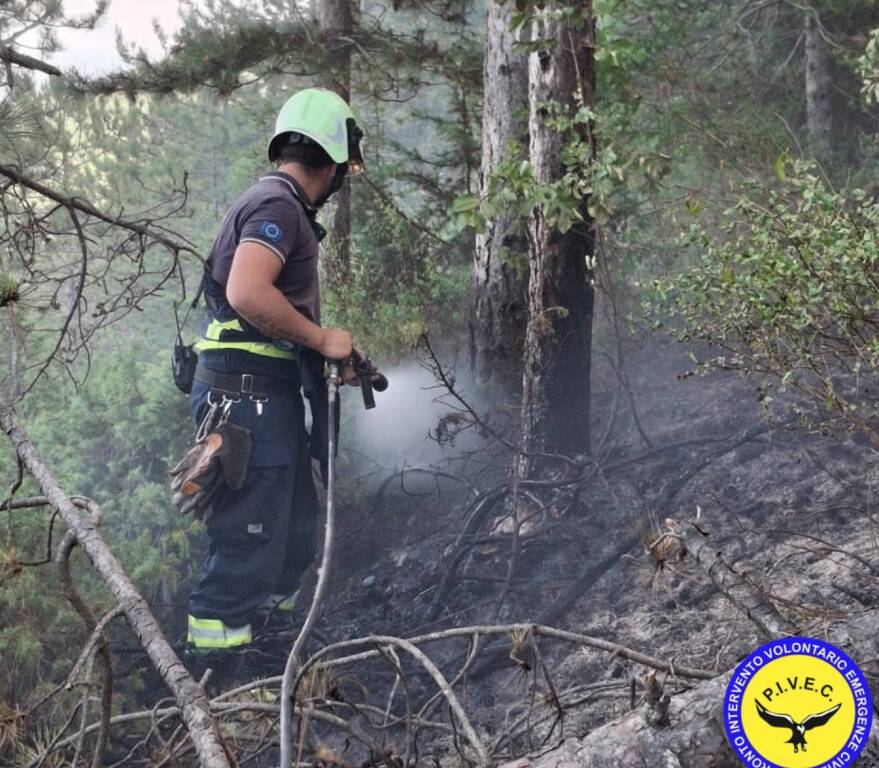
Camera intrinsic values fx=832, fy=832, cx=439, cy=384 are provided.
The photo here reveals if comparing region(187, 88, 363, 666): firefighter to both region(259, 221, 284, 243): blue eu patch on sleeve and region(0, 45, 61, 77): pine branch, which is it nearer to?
region(259, 221, 284, 243): blue eu patch on sleeve

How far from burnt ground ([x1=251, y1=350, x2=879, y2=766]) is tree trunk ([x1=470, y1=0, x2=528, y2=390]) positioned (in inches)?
26.1

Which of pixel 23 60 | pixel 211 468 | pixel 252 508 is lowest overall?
pixel 252 508

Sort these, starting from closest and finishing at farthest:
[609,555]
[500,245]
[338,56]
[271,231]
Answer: [271,231] < [609,555] < [500,245] < [338,56]

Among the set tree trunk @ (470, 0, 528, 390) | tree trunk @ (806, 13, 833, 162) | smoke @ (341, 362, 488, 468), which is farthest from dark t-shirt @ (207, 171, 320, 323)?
tree trunk @ (806, 13, 833, 162)

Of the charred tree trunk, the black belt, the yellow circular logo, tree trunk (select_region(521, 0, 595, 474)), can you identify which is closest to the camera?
the yellow circular logo

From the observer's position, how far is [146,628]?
195 cm

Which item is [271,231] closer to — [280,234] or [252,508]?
[280,234]

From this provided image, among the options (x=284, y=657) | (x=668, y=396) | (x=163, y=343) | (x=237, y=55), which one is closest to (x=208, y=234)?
(x=163, y=343)

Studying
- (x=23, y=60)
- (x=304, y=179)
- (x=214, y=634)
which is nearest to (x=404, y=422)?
(x=214, y=634)

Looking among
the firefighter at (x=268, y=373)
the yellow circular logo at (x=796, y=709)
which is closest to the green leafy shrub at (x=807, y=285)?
the yellow circular logo at (x=796, y=709)

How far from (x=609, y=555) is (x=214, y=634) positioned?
6.08 feet

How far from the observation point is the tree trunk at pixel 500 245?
530 centimetres

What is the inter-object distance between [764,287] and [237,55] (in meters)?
4.95

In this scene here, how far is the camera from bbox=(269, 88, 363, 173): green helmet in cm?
351
